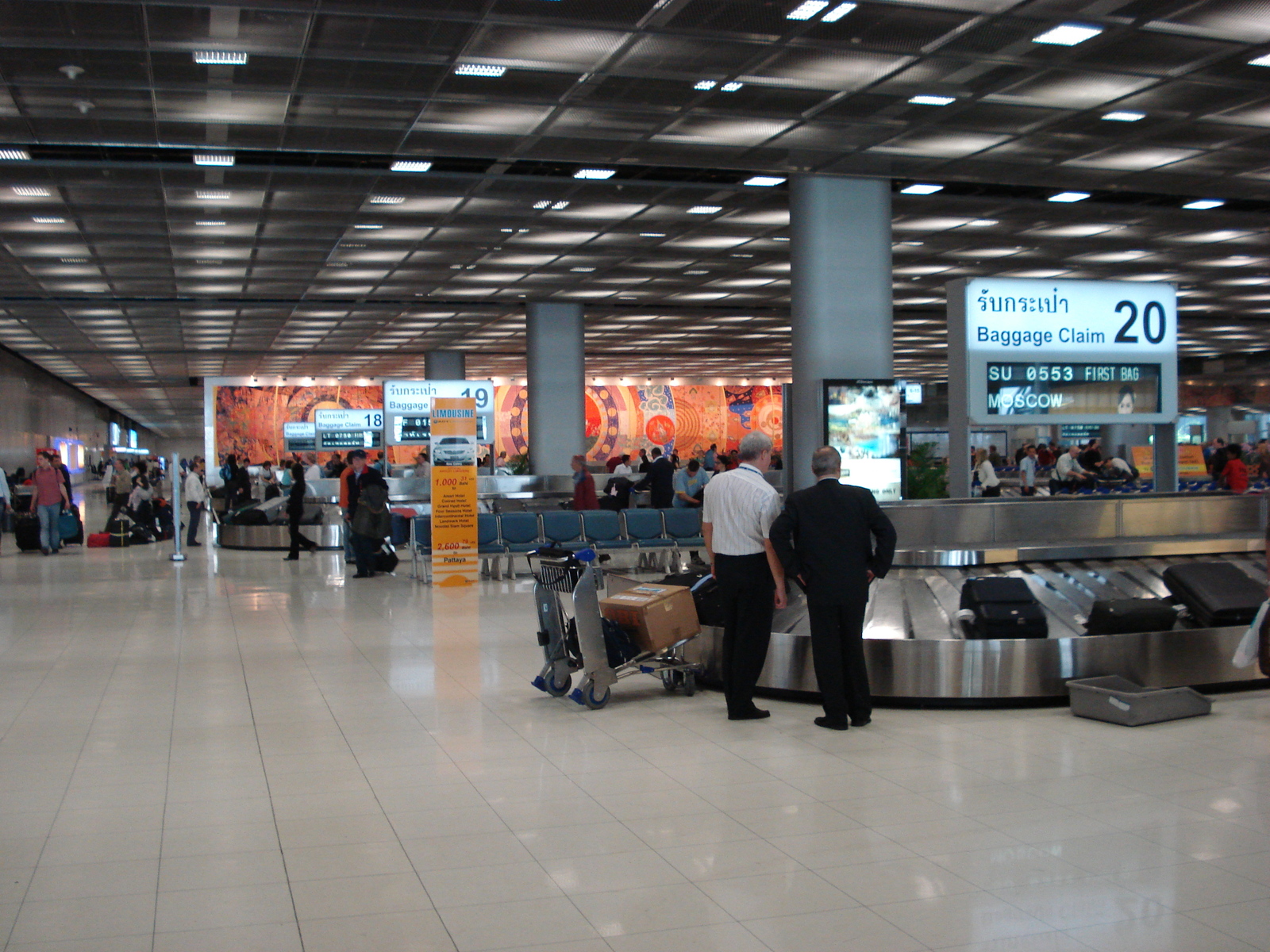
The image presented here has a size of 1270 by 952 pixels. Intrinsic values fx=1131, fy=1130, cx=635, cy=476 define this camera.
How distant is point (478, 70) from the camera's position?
10016mm

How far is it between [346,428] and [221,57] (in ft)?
70.1

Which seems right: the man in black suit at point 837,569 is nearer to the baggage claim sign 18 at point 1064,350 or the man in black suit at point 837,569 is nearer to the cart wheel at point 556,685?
the cart wheel at point 556,685

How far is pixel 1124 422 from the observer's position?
10.2 metres

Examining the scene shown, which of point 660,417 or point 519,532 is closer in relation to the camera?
point 519,532

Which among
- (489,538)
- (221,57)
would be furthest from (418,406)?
(221,57)

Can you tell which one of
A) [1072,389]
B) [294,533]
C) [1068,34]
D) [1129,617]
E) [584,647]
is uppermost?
[1068,34]

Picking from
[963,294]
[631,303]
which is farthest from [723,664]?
[631,303]

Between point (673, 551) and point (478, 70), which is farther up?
point (478, 70)

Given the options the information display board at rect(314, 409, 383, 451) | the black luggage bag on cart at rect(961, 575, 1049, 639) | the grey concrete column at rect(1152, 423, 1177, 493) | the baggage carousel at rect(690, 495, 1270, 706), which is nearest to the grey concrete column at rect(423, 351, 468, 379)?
the information display board at rect(314, 409, 383, 451)

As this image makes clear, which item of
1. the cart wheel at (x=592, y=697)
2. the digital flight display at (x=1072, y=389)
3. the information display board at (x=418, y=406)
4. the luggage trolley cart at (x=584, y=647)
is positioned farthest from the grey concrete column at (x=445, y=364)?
the cart wheel at (x=592, y=697)

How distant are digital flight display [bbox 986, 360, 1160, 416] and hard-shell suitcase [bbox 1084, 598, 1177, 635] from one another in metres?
2.61

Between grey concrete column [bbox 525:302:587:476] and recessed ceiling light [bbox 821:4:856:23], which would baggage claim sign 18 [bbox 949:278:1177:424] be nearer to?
recessed ceiling light [bbox 821:4:856:23]

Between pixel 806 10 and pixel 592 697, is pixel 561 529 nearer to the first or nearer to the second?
pixel 806 10

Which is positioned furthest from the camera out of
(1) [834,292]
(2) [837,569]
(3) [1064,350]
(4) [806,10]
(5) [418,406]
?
(5) [418,406]
